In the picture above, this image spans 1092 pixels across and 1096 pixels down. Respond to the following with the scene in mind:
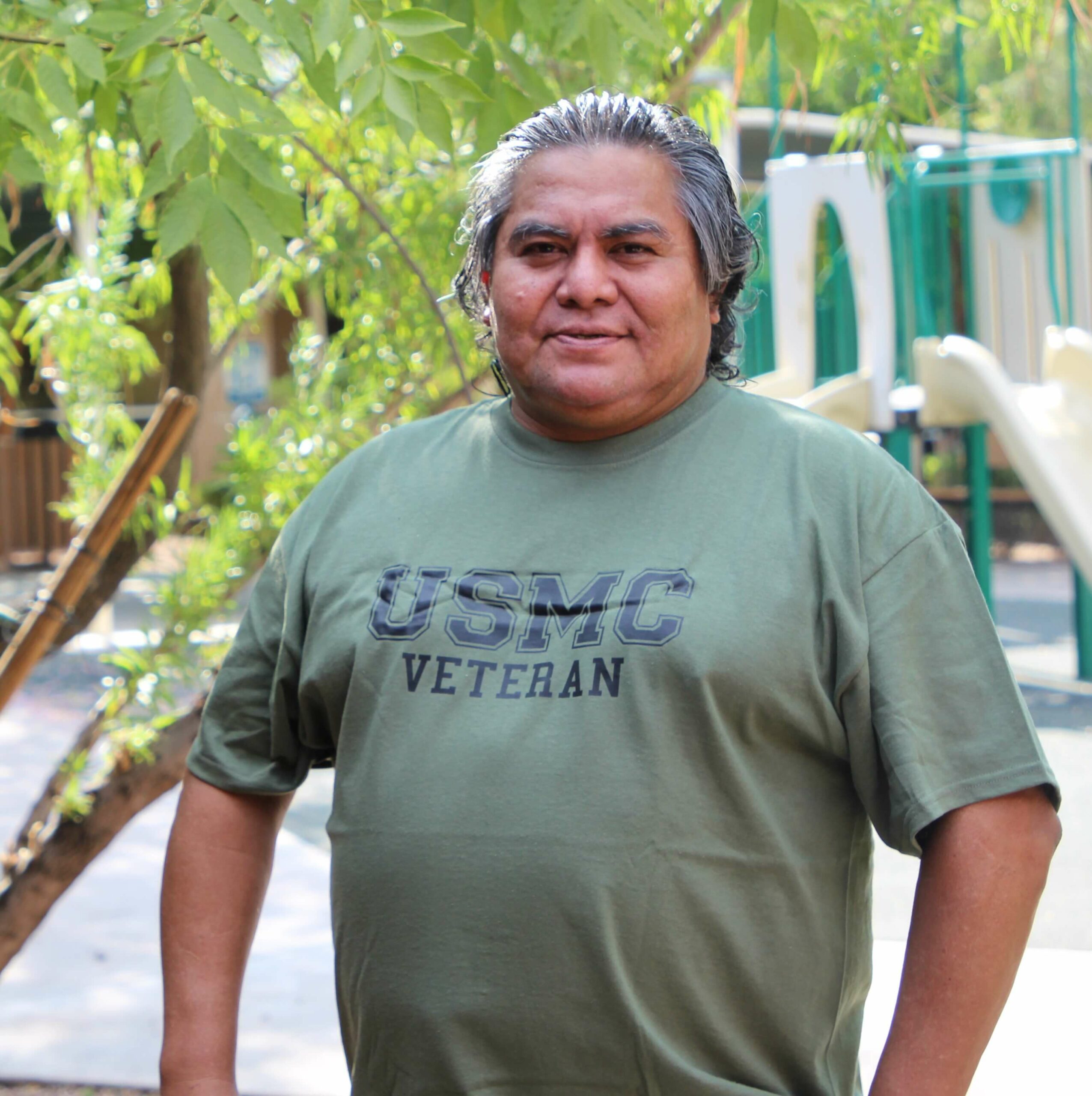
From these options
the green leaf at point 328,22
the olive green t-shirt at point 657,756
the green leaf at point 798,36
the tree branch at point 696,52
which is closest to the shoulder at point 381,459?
the olive green t-shirt at point 657,756

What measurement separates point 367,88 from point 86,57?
1.17 feet

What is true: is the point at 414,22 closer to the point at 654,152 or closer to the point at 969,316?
the point at 654,152

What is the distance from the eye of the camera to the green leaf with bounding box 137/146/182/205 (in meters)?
2.01

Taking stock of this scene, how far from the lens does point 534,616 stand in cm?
163

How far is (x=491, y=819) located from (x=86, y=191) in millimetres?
2366

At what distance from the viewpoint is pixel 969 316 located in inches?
353

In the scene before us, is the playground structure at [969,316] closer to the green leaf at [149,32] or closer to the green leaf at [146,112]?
the green leaf at [146,112]

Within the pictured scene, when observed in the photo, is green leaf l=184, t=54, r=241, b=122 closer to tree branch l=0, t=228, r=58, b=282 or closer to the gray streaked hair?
the gray streaked hair

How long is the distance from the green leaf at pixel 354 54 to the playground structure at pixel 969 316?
4.28 metres

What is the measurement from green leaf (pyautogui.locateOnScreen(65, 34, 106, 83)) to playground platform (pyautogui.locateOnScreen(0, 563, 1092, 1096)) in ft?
8.44

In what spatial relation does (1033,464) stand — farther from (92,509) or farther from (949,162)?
(92,509)

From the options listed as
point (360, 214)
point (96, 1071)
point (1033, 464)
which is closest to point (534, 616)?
point (360, 214)

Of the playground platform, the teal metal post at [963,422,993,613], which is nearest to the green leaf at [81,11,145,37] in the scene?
the playground platform

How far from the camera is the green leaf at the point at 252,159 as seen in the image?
2068 millimetres
